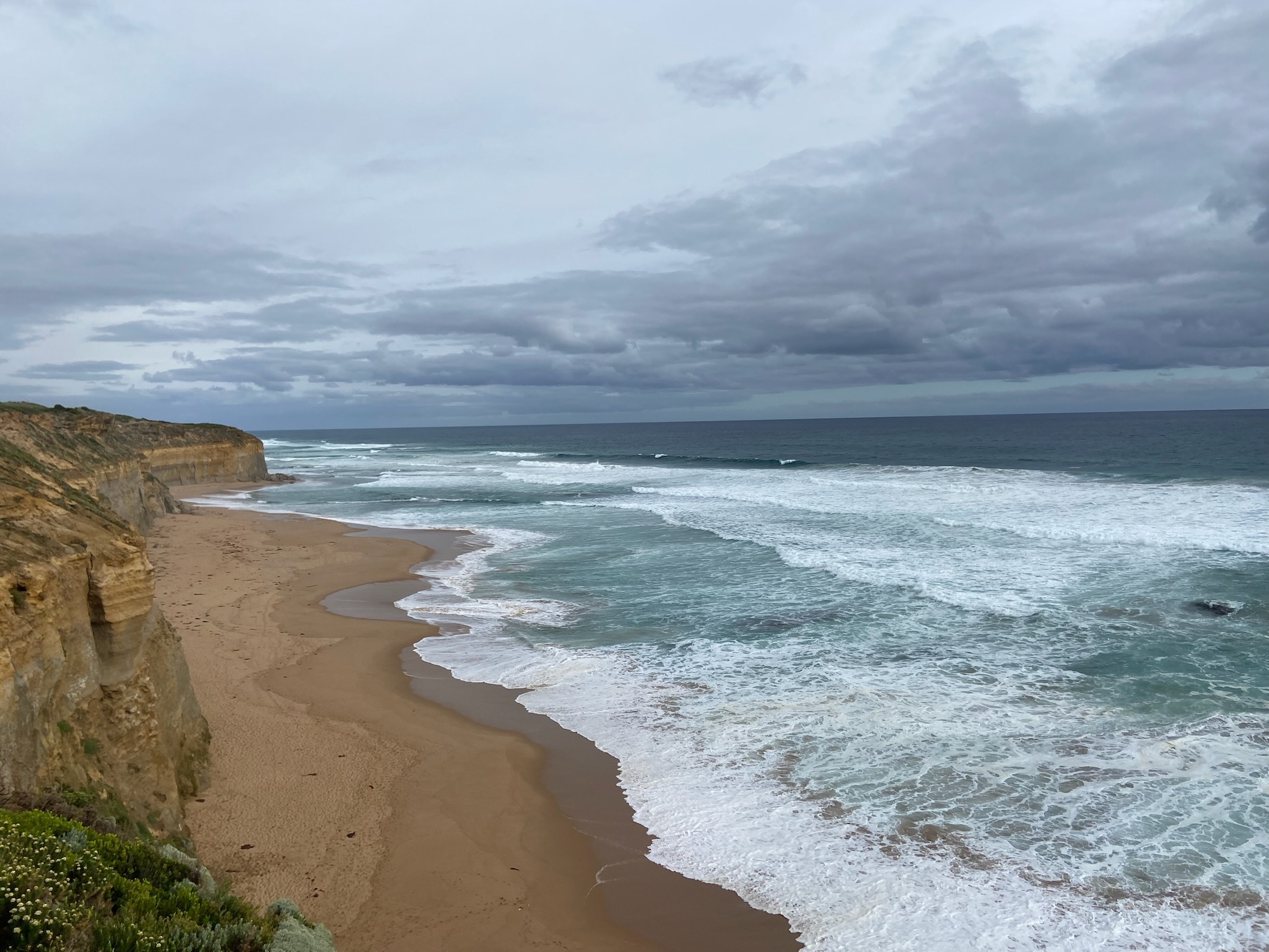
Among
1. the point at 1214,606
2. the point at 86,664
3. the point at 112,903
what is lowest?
the point at 1214,606

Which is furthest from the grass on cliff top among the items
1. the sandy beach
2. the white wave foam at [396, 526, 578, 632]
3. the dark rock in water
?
the dark rock in water

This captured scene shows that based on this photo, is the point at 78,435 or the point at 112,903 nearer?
the point at 112,903

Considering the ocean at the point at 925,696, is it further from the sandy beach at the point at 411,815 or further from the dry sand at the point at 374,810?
the dry sand at the point at 374,810

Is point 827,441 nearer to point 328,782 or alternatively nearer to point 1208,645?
point 1208,645

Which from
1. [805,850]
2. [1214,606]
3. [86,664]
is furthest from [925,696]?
[86,664]

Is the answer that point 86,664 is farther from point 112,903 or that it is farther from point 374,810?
point 112,903

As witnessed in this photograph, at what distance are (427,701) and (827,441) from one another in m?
94.0

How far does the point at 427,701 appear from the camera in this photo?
40.7 ft

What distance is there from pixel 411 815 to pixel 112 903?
4246 mm

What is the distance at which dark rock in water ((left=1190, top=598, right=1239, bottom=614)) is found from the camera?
16047 mm

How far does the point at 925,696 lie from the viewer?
12062 mm

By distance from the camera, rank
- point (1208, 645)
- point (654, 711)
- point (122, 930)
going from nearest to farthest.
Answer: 1. point (122, 930)
2. point (654, 711)
3. point (1208, 645)

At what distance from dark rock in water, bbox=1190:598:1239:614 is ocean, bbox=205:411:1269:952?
0.11 metres

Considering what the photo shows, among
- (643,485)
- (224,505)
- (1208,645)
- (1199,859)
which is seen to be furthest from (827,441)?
(1199,859)
